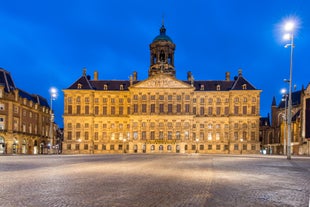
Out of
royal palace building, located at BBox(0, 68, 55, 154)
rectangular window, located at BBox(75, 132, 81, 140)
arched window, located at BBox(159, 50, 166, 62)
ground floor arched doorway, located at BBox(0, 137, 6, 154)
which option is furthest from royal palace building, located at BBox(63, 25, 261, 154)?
ground floor arched doorway, located at BBox(0, 137, 6, 154)

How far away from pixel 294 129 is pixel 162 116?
107ft

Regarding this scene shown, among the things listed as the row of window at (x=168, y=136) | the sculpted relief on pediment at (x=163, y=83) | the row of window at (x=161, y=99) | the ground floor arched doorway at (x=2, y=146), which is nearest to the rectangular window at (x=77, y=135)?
the row of window at (x=168, y=136)

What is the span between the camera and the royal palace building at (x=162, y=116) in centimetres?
8375

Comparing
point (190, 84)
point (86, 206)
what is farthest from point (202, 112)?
point (86, 206)

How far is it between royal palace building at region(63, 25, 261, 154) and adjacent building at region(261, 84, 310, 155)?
1040 centimetres

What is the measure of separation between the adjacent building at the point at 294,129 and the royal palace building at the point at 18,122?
49.5m

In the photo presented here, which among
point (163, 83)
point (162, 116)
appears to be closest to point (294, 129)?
point (162, 116)

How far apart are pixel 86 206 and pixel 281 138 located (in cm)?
8804

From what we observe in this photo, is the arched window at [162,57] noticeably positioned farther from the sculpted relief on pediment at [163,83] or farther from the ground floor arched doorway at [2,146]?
the ground floor arched doorway at [2,146]

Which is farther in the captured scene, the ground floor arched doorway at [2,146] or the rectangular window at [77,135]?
the rectangular window at [77,135]

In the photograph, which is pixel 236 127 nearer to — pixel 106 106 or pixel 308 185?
pixel 106 106

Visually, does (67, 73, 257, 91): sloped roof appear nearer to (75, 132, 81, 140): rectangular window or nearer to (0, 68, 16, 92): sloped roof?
(75, 132, 81, 140): rectangular window

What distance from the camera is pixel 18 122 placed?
69.2m

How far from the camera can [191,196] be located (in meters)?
10.4
